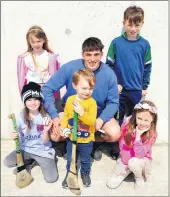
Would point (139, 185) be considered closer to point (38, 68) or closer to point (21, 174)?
point (21, 174)

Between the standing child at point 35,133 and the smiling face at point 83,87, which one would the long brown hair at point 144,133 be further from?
the standing child at point 35,133

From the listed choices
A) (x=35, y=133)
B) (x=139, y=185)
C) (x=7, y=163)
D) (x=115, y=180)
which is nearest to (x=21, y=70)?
(x=35, y=133)

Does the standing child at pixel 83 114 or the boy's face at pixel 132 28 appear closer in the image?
the standing child at pixel 83 114

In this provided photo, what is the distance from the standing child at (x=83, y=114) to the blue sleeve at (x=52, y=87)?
0.83 feet

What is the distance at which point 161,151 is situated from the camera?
161 inches

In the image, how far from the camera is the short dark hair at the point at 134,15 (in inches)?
137

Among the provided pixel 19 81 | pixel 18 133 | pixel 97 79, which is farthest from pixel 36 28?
pixel 18 133

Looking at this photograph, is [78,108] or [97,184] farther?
[97,184]

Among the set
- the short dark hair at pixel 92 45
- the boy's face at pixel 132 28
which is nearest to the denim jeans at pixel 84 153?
the short dark hair at pixel 92 45

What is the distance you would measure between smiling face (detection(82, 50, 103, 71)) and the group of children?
0.21m

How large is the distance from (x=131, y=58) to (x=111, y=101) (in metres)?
0.49

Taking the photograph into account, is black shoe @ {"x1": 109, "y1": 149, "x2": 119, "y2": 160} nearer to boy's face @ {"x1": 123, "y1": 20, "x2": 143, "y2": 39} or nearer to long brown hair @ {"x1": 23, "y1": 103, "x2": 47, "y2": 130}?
long brown hair @ {"x1": 23, "y1": 103, "x2": 47, "y2": 130}

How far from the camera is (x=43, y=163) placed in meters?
3.63

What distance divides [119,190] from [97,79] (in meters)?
1.10
